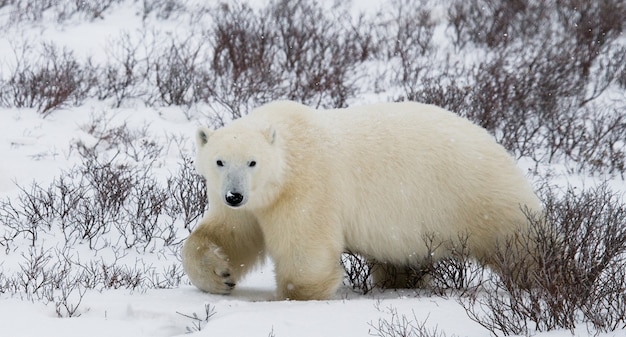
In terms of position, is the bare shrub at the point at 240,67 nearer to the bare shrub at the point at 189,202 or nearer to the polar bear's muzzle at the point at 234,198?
the bare shrub at the point at 189,202

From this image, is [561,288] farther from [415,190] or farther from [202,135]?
[202,135]

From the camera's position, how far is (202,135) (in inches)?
145

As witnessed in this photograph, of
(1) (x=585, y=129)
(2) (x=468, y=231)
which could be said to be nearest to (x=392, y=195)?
(2) (x=468, y=231)

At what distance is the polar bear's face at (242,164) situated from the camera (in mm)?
3432

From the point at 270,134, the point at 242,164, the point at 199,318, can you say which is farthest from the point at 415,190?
the point at 199,318

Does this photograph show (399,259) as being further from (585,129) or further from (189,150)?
(585,129)

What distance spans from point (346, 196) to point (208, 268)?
74 centimetres

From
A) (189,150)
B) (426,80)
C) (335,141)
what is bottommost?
(189,150)

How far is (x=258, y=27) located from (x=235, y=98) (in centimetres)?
240

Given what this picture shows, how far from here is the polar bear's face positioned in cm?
343

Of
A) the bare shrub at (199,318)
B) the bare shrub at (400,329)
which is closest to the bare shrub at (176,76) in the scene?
the bare shrub at (199,318)

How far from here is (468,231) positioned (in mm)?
3889

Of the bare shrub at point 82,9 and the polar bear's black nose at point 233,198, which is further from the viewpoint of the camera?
the bare shrub at point 82,9

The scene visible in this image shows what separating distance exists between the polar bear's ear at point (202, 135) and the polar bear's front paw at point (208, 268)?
49 cm
